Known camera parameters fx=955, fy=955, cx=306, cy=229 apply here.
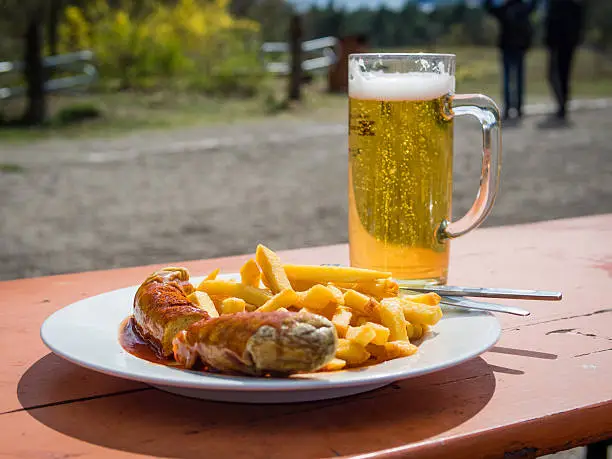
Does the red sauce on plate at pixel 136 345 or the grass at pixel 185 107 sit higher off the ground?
the red sauce on plate at pixel 136 345

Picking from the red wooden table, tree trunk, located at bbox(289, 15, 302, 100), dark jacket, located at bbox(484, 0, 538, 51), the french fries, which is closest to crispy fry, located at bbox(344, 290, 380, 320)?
the french fries

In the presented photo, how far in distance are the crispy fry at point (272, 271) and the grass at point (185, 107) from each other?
28.5 feet

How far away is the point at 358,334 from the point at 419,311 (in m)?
0.15

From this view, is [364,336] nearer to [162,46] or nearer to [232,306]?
[232,306]

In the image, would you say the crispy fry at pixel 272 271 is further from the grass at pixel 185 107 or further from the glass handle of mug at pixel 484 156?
the grass at pixel 185 107

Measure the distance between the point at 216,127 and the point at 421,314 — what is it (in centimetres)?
1108

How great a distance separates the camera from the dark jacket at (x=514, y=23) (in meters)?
11.8

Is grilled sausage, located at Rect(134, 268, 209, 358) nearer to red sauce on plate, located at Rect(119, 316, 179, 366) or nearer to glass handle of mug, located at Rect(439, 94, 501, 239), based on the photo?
red sauce on plate, located at Rect(119, 316, 179, 366)

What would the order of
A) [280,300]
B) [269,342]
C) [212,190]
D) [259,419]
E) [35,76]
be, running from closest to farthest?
[269,342] < [259,419] < [280,300] < [212,190] < [35,76]

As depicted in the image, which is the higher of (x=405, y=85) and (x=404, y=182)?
(x=405, y=85)

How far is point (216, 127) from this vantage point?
12.1m

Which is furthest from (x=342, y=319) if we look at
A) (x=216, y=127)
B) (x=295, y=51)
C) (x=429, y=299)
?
(x=295, y=51)

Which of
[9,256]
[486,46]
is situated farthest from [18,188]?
[486,46]

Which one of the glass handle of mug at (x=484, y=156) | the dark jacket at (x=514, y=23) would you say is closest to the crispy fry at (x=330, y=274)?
the glass handle of mug at (x=484, y=156)
